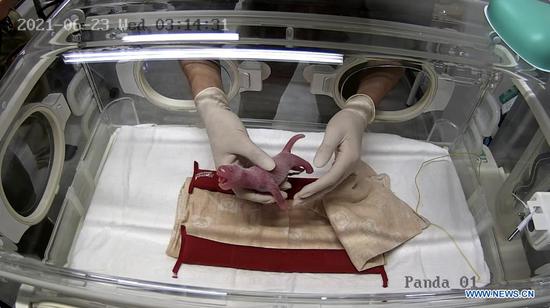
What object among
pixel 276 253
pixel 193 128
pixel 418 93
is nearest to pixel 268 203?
pixel 276 253

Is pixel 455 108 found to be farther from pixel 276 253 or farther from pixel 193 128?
pixel 193 128

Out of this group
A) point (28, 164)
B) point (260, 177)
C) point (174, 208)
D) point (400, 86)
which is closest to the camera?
point (260, 177)

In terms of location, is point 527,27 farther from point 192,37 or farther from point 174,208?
point 174,208

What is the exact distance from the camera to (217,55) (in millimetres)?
1314

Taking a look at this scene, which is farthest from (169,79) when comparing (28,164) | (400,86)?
(400,86)

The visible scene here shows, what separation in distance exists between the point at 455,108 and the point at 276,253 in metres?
0.84

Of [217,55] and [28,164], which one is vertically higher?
[217,55]

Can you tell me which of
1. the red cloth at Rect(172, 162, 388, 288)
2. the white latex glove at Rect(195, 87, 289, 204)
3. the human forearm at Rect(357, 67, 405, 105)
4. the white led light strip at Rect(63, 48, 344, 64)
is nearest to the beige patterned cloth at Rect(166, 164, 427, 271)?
the red cloth at Rect(172, 162, 388, 288)

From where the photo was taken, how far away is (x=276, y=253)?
1.29m

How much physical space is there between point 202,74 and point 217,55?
140 mm

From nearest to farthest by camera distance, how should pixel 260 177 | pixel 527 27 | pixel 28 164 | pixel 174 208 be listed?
pixel 527 27
pixel 260 177
pixel 28 164
pixel 174 208

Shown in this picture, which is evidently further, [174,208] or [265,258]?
[174,208]

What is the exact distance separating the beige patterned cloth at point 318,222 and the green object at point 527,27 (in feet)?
2.02

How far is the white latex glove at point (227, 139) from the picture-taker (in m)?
1.22
